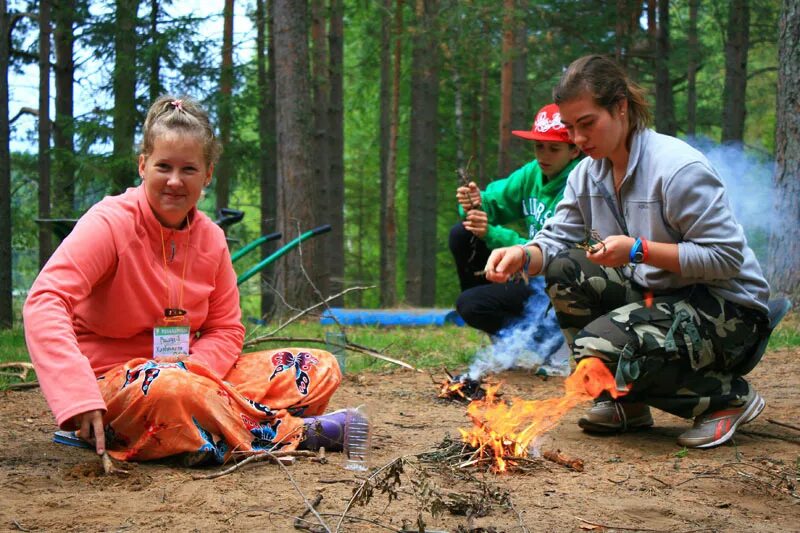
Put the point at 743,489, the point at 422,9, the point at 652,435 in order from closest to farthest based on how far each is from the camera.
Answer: the point at 743,489 → the point at 652,435 → the point at 422,9

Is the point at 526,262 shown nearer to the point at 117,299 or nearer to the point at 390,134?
the point at 117,299

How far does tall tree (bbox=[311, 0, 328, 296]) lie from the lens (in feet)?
50.2

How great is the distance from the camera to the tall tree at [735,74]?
1698cm

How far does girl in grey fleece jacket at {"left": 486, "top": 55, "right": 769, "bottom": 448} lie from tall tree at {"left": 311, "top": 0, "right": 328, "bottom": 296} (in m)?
10.2

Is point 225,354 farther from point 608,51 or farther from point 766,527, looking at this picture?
point 608,51

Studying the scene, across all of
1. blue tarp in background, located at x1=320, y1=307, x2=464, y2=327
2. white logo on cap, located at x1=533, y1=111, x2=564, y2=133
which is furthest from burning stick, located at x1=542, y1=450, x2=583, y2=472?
blue tarp in background, located at x1=320, y1=307, x2=464, y2=327


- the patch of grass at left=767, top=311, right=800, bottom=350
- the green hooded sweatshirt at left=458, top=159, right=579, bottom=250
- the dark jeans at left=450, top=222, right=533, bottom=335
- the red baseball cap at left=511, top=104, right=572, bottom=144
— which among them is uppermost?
the red baseball cap at left=511, top=104, right=572, bottom=144

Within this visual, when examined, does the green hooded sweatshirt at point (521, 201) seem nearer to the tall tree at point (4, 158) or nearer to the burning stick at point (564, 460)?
the burning stick at point (564, 460)

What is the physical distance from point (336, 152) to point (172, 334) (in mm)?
15516

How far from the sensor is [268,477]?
286cm

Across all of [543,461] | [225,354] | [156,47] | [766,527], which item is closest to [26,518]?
[225,354]

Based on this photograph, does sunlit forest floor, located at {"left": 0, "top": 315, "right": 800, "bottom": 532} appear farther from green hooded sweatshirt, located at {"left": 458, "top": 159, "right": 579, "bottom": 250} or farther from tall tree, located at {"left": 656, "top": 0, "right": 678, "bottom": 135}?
tall tree, located at {"left": 656, "top": 0, "right": 678, "bottom": 135}

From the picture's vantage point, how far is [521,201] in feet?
17.7

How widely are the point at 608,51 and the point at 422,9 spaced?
4390 mm
